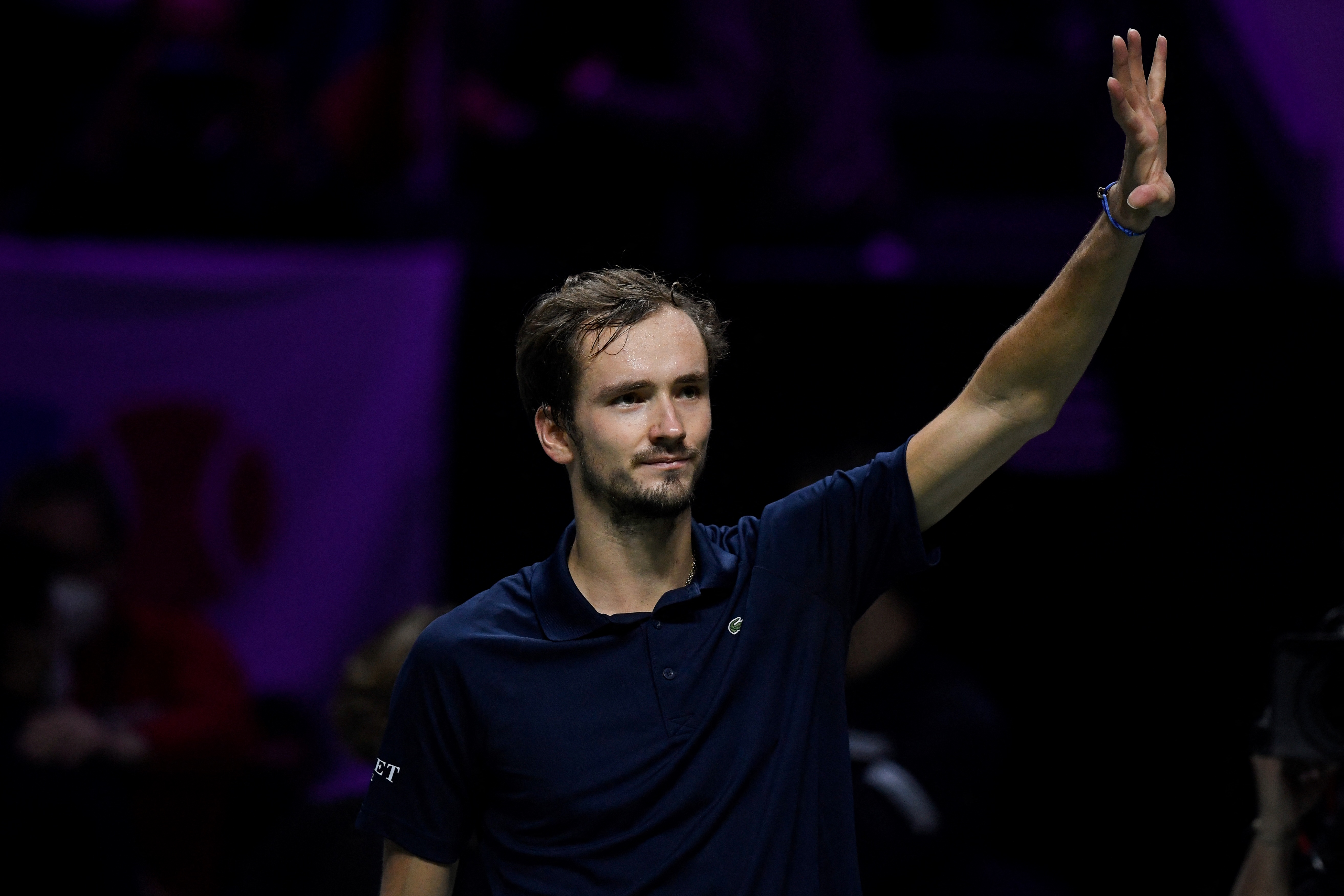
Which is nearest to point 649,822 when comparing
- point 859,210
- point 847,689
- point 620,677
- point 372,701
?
point 620,677

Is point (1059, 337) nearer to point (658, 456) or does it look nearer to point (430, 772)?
point (658, 456)

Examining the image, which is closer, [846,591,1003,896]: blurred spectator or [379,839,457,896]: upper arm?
[379,839,457,896]: upper arm

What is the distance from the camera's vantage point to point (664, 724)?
187 centimetres

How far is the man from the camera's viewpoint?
1.83 metres

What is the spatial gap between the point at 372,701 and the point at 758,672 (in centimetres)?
119

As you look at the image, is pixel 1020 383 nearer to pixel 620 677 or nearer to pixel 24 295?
pixel 620 677

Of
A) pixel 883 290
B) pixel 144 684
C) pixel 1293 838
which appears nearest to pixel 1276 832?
pixel 1293 838

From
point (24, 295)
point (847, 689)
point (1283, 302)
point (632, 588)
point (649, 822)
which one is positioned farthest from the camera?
point (24, 295)

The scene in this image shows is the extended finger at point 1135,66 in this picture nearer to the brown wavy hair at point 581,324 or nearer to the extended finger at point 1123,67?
the extended finger at point 1123,67

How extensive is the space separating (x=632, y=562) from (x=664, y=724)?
24 centimetres

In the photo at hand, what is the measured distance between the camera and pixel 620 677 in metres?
1.91

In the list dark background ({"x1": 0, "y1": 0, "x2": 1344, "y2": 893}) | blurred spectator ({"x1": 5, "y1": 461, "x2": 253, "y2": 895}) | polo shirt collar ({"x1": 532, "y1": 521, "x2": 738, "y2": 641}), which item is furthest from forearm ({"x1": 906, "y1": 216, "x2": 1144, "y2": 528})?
blurred spectator ({"x1": 5, "y1": 461, "x2": 253, "y2": 895})

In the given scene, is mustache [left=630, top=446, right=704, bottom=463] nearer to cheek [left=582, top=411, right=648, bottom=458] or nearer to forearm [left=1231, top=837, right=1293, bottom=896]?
cheek [left=582, top=411, right=648, bottom=458]

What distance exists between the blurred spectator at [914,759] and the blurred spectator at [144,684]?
1.96 meters
